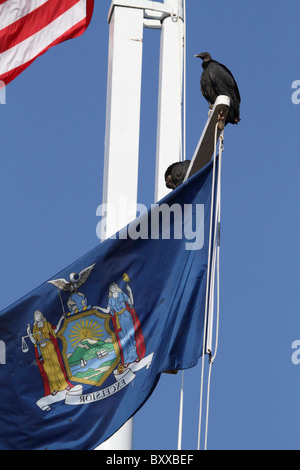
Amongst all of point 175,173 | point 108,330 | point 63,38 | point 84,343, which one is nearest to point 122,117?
point 175,173

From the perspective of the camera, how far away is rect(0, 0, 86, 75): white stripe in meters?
15.8

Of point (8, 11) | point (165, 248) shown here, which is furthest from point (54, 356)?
point (8, 11)

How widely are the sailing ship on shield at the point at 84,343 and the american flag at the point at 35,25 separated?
3.96 metres

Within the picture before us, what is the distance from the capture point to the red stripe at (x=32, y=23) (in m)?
15.9

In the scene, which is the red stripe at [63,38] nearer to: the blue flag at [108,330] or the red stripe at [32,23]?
the red stripe at [32,23]

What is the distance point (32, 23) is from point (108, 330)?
15.3 feet

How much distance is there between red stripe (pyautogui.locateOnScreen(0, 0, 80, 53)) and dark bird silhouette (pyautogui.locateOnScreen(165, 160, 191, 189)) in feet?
10.6

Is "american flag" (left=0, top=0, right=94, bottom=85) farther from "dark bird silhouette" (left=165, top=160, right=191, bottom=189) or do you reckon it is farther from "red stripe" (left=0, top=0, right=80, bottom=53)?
"dark bird silhouette" (left=165, top=160, right=191, bottom=189)

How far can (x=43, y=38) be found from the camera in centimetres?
1597

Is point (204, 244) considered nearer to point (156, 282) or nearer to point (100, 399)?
point (156, 282)

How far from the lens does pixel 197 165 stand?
13023 millimetres

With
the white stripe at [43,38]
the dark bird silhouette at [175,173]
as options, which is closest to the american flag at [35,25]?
the white stripe at [43,38]

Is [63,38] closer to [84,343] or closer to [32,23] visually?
[32,23]

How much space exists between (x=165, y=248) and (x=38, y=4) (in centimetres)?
433
